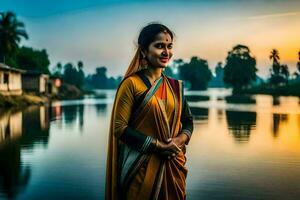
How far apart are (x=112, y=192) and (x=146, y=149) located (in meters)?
0.41

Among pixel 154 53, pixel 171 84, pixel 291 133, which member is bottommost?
pixel 291 133

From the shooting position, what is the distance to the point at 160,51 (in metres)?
2.68

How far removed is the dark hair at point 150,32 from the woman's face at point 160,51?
1.0 inches

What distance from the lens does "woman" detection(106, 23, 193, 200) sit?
2.59m

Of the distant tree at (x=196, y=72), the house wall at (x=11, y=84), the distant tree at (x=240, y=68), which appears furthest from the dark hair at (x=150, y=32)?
the distant tree at (x=196, y=72)

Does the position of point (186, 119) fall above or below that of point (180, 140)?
above

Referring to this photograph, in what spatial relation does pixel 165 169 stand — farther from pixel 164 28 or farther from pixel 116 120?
pixel 164 28

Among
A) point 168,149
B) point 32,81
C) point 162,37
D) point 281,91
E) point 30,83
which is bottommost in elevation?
point 281,91

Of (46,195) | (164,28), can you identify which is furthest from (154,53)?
(46,195)

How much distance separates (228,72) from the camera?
302ft

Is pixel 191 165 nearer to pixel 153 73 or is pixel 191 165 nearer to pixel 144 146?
pixel 153 73

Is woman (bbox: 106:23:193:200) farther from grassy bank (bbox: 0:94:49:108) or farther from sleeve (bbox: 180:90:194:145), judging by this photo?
grassy bank (bbox: 0:94:49:108)

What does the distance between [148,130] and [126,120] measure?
0.15 metres

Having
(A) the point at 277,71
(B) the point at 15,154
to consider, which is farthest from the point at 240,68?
(B) the point at 15,154
